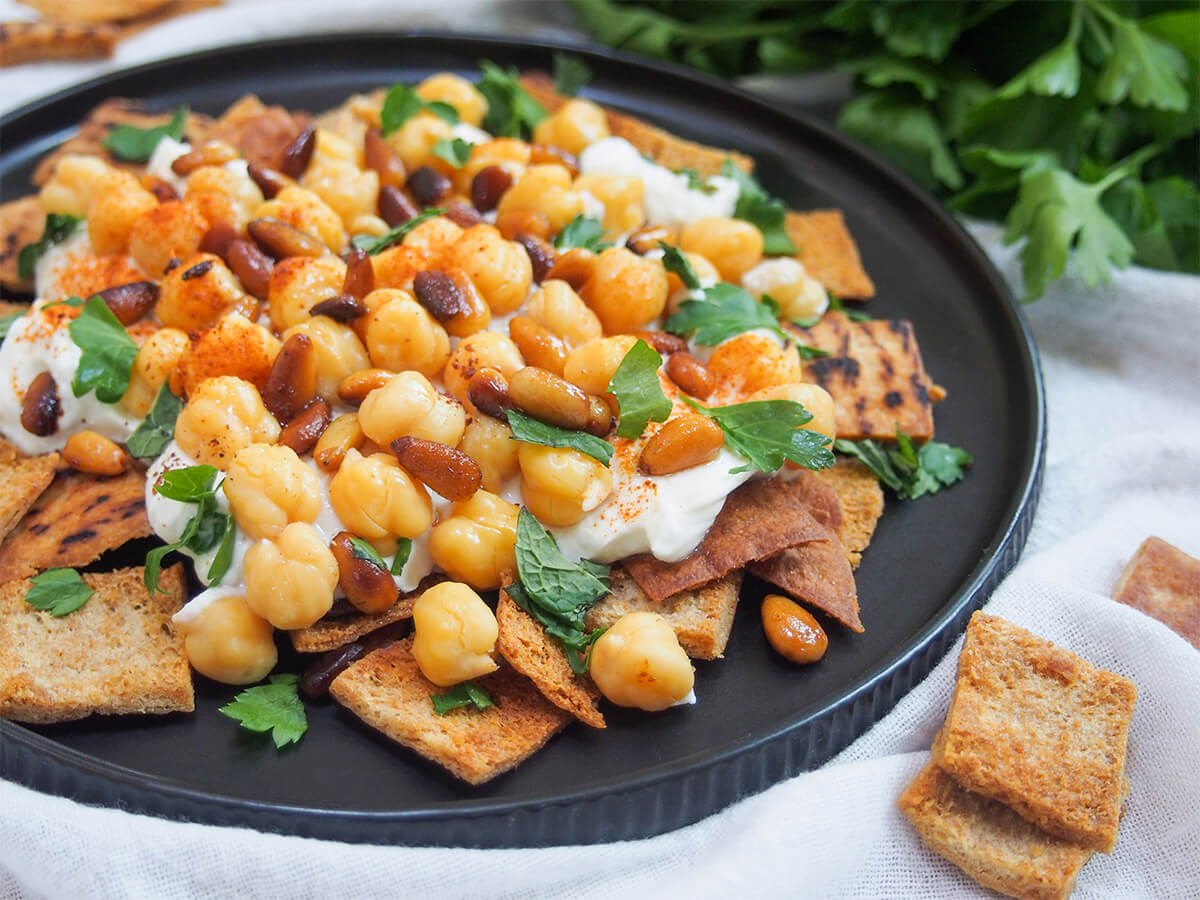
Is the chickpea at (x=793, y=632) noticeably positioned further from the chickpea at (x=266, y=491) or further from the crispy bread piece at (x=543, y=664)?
the chickpea at (x=266, y=491)

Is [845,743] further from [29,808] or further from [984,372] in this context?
[29,808]

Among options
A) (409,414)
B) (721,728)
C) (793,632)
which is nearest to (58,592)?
(409,414)

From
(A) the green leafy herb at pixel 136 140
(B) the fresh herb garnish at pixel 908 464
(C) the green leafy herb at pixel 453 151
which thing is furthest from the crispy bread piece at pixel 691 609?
(A) the green leafy herb at pixel 136 140

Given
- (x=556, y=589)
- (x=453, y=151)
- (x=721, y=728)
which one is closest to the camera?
(x=721, y=728)

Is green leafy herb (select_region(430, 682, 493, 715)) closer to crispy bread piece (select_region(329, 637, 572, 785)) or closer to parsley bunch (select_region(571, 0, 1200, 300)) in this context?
crispy bread piece (select_region(329, 637, 572, 785))

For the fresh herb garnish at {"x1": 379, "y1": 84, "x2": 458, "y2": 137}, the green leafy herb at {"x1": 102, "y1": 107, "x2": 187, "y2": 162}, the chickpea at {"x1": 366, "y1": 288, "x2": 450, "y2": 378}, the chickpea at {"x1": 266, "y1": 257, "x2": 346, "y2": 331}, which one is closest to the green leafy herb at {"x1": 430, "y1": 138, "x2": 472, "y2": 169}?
the fresh herb garnish at {"x1": 379, "y1": 84, "x2": 458, "y2": 137}

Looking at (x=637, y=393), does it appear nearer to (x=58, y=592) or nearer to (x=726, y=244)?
(x=726, y=244)
